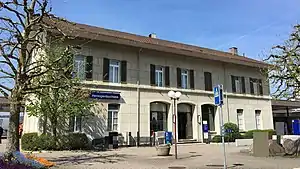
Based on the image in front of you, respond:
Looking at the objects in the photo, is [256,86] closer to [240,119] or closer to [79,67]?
[240,119]

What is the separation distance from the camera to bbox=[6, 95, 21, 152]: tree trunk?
1165 cm

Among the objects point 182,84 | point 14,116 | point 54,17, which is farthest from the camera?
point 182,84

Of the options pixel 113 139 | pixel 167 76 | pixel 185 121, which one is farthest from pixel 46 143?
pixel 185 121

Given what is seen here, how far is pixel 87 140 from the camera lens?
67.1ft

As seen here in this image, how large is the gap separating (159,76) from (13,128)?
50.8 ft

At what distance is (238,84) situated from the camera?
3131 cm

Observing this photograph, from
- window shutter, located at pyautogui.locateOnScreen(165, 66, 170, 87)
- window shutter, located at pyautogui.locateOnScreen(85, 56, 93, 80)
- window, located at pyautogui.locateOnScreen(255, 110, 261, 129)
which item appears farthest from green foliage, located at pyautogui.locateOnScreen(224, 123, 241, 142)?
window shutter, located at pyautogui.locateOnScreen(85, 56, 93, 80)

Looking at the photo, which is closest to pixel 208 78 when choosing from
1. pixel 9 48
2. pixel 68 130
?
pixel 68 130

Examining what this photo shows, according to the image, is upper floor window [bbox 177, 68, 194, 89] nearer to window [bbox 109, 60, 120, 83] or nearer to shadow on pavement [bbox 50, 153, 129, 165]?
window [bbox 109, 60, 120, 83]

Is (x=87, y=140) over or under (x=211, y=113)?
under

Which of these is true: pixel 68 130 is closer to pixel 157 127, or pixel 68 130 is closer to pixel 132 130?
pixel 132 130

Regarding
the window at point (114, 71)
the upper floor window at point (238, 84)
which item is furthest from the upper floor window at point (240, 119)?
the window at point (114, 71)

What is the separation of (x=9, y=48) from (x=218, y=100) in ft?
28.8

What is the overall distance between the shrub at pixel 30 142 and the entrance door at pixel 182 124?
12.6 m
